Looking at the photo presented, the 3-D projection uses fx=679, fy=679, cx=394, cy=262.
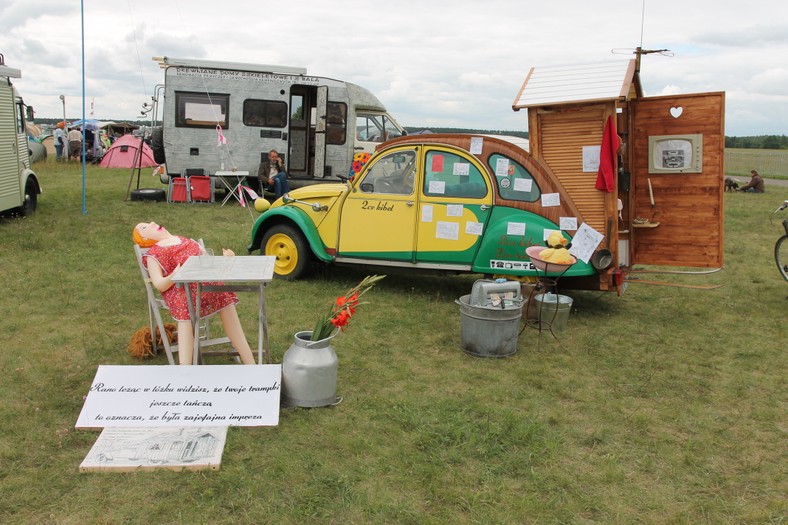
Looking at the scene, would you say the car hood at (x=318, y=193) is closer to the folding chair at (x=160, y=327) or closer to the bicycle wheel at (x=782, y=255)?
the folding chair at (x=160, y=327)

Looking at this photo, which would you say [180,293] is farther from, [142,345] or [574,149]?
[574,149]

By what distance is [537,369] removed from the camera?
210 inches

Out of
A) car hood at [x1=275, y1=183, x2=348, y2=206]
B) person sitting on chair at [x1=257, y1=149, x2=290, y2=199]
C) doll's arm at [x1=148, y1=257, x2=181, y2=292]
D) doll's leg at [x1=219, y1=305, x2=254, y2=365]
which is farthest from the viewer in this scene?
person sitting on chair at [x1=257, y1=149, x2=290, y2=199]

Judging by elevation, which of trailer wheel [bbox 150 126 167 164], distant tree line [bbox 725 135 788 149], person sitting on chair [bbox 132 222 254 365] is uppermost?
distant tree line [bbox 725 135 788 149]

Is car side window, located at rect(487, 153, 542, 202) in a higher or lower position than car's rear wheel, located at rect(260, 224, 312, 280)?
higher

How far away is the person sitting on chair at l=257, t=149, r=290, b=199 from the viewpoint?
1405 cm

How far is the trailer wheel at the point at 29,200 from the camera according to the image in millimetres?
11977

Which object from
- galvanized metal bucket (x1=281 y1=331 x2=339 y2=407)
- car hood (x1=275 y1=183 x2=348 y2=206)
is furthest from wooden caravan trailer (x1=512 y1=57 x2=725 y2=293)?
galvanized metal bucket (x1=281 y1=331 x2=339 y2=407)

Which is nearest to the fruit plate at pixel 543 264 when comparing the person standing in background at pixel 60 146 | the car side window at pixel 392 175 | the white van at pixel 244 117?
the car side window at pixel 392 175

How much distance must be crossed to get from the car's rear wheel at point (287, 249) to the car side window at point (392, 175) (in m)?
1.01

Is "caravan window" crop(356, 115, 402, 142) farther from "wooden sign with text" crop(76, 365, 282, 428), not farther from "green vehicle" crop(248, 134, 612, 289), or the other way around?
"wooden sign with text" crop(76, 365, 282, 428)

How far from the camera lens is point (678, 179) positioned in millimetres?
6852

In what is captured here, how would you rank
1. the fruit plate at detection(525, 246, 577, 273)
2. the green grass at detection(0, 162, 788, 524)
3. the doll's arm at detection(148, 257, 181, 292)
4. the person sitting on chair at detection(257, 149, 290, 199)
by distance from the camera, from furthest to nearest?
1. the person sitting on chair at detection(257, 149, 290, 199)
2. the fruit plate at detection(525, 246, 577, 273)
3. the doll's arm at detection(148, 257, 181, 292)
4. the green grass at detection(0, 162, 788, 524)

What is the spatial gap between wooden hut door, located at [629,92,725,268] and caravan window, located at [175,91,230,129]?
31.7 feet
